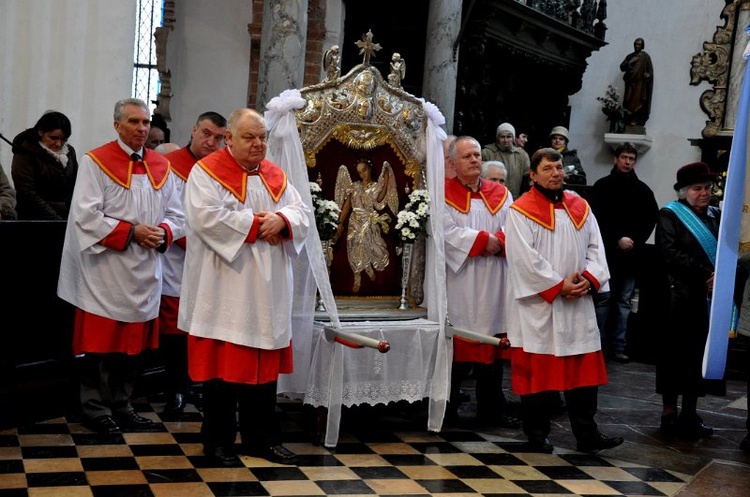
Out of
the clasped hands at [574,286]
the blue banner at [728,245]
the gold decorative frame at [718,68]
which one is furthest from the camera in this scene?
the gold decorative frame at [718,68]

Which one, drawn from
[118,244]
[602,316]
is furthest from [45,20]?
[602,316]

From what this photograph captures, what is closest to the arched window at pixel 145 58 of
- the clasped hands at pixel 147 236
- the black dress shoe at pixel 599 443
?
the clasped hands at pixel 147 236

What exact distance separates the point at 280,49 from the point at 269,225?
3981mm

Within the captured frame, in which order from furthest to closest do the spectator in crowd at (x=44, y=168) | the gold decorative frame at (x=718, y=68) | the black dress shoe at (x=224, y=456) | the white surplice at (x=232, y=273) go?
the gold decorative frame at (x=718, y=68), the spectator in crowd at (x=44, y=168), the black dress shoe at (x=224, y=456), the white surplice at (x=232, y=273)

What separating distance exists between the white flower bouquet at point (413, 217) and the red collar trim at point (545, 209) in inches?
21.4

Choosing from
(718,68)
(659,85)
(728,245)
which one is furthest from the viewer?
(659,85)

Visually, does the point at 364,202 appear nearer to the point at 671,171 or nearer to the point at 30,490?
the point at 30,490

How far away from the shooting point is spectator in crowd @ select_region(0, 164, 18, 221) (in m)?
6.42

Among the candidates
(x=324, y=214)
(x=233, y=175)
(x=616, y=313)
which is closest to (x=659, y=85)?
(x=616, y=313)

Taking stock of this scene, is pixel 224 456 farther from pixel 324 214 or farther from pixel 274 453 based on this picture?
pixel 324 214

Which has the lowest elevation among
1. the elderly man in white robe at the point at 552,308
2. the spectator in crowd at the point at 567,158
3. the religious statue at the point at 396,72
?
the elderly man in white robe at the point at 552,308

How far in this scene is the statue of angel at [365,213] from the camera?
20.5 feet

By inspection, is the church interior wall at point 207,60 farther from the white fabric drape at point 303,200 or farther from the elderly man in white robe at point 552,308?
the elderly man in white robe at point 552,308

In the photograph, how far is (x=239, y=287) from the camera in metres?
5.21
